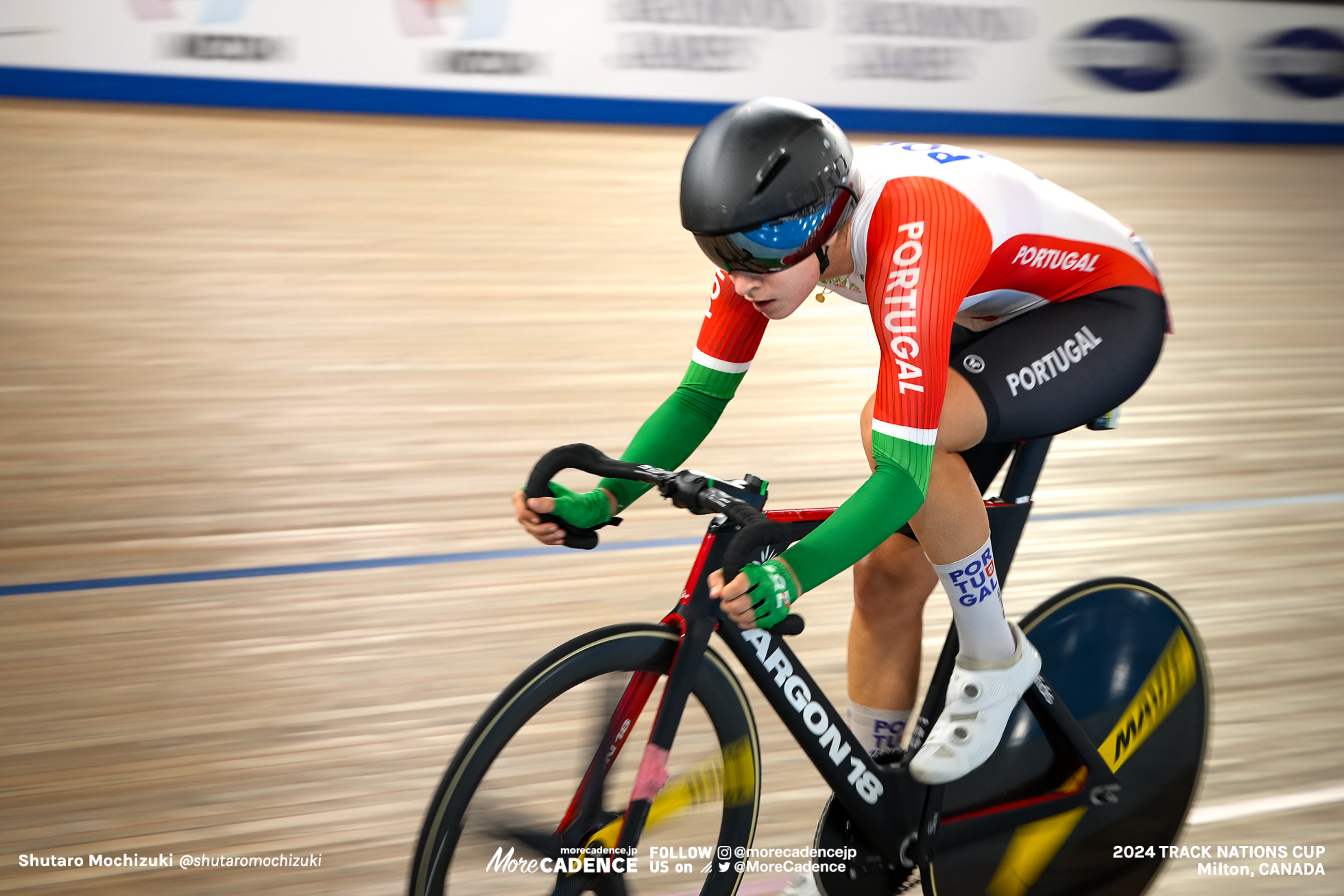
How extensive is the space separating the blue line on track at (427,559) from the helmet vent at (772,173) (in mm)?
1998

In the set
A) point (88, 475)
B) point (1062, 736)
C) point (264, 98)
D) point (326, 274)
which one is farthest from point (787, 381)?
point (264, 98)

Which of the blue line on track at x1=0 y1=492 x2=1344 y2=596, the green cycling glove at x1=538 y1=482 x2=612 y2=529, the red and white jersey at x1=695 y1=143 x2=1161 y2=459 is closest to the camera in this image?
the red and white jersey at x1=695 y1=143 x2=1161 y2=459

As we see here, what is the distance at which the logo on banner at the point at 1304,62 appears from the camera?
1000cm

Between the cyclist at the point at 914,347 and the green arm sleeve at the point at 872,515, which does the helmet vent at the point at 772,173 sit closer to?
the cyclist at the point at 914,347

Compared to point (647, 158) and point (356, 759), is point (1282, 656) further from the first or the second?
point (647, 158)

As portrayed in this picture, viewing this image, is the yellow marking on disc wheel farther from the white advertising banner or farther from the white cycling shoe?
the white advertising banner

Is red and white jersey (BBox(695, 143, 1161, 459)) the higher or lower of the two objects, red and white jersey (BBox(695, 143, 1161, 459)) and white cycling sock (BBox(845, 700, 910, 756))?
the higher

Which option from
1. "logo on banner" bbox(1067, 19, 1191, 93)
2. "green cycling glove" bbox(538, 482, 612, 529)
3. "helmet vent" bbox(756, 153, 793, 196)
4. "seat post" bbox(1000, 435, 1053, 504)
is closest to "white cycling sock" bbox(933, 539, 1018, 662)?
"seat post" bbox(1000, 435, 1053, 504)

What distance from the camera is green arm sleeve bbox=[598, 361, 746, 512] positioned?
5.69 ft

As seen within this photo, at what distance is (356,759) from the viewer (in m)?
2.38

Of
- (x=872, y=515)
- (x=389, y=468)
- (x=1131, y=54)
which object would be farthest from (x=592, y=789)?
(x=1131, y=54)

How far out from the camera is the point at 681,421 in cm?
174

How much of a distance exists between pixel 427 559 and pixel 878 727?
164 centimetres

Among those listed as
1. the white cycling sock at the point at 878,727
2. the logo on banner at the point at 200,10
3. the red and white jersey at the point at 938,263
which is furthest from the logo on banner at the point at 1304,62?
the white cycling sock at the point at 878,727
